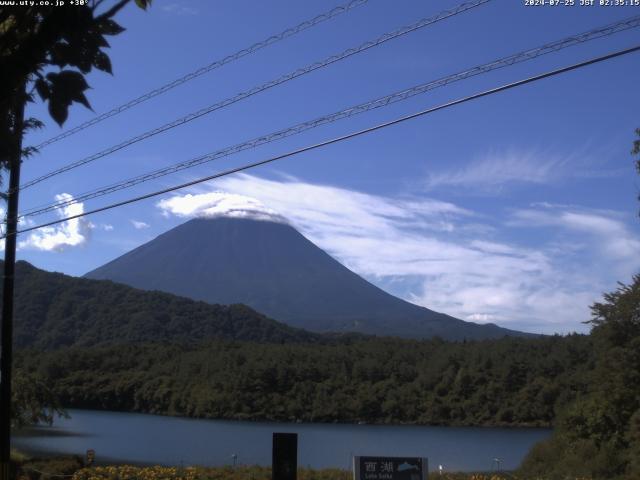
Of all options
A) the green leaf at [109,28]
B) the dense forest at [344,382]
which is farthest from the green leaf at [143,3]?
the dense forest at [344,382]

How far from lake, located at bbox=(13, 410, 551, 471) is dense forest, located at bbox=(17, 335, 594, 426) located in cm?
846

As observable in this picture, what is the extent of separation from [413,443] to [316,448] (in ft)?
23.4

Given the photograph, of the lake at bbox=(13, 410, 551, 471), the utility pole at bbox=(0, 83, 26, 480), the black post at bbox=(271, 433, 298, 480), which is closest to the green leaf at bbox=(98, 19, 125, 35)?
the black post at bbox=(271, 433, 298, 480)

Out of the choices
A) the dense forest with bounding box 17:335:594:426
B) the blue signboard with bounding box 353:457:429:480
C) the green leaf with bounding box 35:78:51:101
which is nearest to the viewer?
the green leaf with bounding box 35:78:51:101

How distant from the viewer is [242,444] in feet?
128

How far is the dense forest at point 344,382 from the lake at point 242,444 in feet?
27.8

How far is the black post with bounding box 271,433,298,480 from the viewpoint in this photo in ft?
26.7

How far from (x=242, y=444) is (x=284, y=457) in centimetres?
3215

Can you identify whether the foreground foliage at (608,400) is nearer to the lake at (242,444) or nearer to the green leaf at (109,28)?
the lake at (242,444)

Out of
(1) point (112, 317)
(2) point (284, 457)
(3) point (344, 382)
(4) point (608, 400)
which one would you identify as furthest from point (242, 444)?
(1) point (112, 317)

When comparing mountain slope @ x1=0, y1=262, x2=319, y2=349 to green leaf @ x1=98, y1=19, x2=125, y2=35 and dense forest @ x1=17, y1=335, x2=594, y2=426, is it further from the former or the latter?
green leaf @ x1=98, y1=19, x2=125, y2=35

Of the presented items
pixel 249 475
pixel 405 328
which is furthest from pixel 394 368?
pixel 405 328

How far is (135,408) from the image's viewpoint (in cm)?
7119

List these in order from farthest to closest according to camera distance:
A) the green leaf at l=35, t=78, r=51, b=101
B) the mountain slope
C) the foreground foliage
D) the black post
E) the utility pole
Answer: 1. the mountain slope
2. the foreground foliage
3. the utility pole
4. the black post
5. the green leaf at l=35, t=78, r=51, b=101
